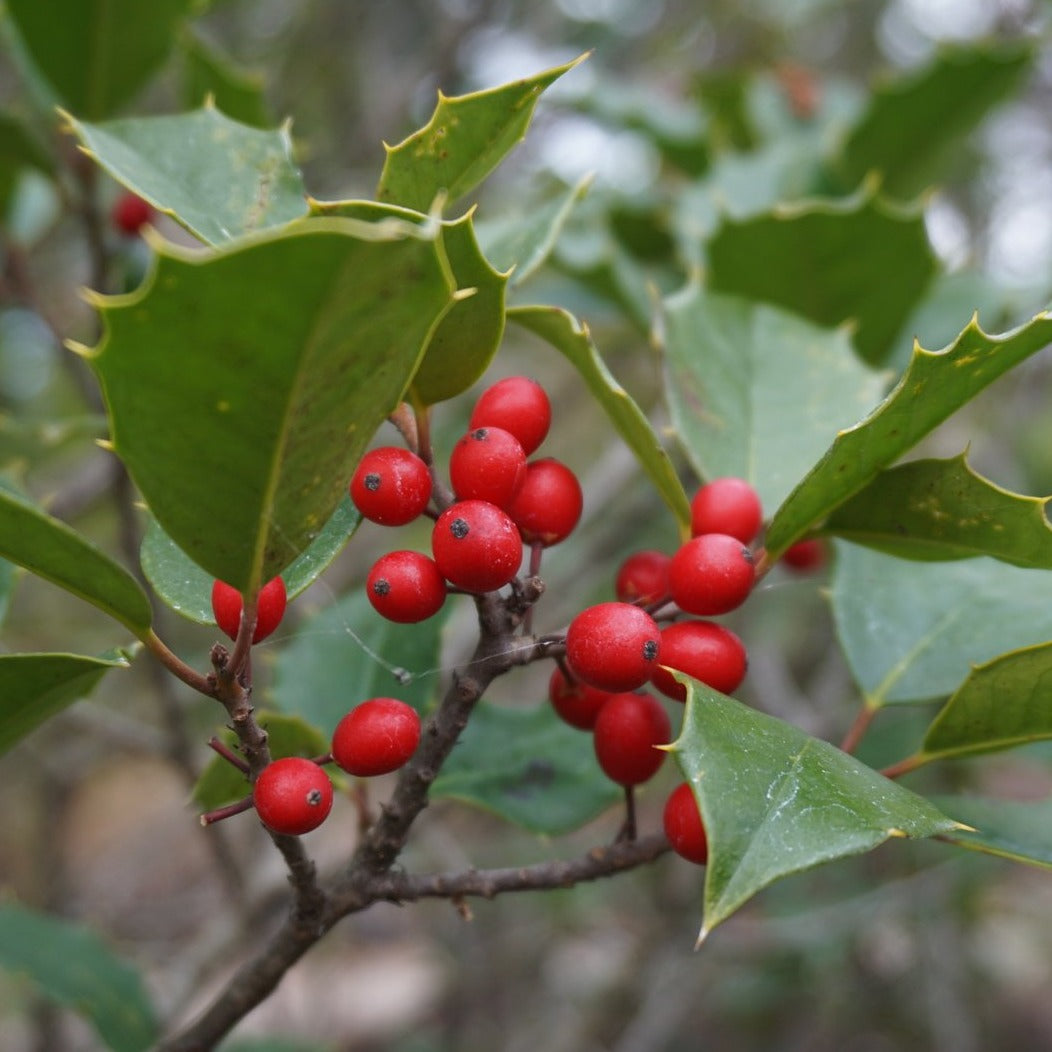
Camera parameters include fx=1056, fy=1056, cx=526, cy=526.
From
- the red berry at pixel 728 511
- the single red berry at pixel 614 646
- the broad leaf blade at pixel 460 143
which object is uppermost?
the broad leaf blade at pixel 460 143

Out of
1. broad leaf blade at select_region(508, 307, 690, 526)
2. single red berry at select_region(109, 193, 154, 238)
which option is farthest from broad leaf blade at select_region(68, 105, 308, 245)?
single red berry at select_region(109, 193, 154, 238)

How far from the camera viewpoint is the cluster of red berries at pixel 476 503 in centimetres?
74

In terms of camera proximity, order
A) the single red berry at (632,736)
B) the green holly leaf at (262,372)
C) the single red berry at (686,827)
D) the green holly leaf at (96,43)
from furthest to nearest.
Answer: the green holly leaf at (96,43) → the single red berry at (632,736) → the single red berry at (686,827) → the green holly leaf at (262,372)

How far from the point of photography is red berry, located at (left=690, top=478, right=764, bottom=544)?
0.94m

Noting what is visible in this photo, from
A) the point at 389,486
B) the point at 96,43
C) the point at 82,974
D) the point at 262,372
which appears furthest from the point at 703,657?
the point at 96,43

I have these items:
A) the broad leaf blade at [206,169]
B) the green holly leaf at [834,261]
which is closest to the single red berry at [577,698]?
the broad leaf blade at [206,169]

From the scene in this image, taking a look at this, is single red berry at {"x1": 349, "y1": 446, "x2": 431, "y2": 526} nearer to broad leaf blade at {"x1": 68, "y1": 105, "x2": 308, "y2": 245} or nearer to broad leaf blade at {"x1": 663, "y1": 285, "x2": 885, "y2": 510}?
broad leaf blade at {"x1": 68, "y1": 105, "x2": 308, "y2": 245}

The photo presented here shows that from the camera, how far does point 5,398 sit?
3061 mm

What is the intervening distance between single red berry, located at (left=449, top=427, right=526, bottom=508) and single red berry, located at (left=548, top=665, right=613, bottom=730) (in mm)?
214

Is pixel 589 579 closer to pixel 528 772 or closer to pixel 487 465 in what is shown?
pixel 528 772

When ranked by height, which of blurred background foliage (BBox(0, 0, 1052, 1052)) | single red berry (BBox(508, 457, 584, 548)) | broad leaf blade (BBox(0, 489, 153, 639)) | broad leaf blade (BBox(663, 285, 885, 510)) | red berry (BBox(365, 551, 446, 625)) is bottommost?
blurred background foliage (BBox(0, 0, 1052, 1052))

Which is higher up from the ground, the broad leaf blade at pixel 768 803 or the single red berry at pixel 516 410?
the single red berry at pixel 516 410

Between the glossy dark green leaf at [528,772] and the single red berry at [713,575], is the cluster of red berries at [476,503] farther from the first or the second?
the glossy dark green leaf at [528,772]

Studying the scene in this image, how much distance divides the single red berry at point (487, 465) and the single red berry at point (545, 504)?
0.18 ft
